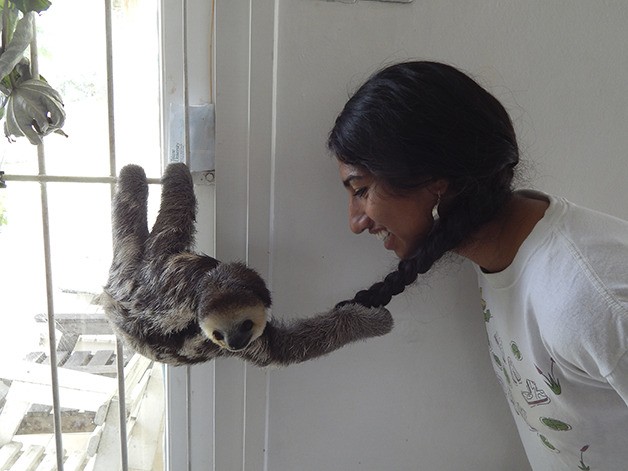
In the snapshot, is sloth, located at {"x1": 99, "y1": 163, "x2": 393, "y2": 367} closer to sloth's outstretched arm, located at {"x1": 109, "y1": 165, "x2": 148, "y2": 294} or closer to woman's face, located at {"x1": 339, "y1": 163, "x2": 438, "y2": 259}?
sloth's outstretched arm, located at {"x1": 109, "y1": 165, "x2": 148, "y2": 294}

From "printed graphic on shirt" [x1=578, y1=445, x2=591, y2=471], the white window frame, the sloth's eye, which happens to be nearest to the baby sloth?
the sloth's eye

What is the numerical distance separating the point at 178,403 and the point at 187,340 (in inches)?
12.6

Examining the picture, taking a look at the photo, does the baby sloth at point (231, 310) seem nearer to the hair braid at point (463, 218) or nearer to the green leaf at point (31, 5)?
the hair braid at point (463, 218)

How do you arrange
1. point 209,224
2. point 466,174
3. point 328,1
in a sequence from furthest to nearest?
point 209,224
point 328,1
point 466,174

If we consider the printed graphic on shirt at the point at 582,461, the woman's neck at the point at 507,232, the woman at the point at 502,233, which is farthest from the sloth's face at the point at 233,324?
the printed graphic on shirt at the point at 582,461

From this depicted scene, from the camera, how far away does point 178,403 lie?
33.4 inches

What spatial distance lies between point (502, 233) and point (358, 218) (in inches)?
8.7

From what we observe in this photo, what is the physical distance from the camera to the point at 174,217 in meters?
0.65

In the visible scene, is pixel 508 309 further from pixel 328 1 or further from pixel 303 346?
pixel 328 1

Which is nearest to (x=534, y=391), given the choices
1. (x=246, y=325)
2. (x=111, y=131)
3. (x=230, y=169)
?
(x=246, y=325)

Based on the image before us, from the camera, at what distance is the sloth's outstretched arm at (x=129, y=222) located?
0.63 m

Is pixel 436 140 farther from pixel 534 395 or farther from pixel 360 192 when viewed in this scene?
pixel 534 395

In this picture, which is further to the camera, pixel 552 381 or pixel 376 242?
pixel 376 242

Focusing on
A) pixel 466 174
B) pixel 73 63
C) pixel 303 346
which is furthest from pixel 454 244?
pixel 73 63
